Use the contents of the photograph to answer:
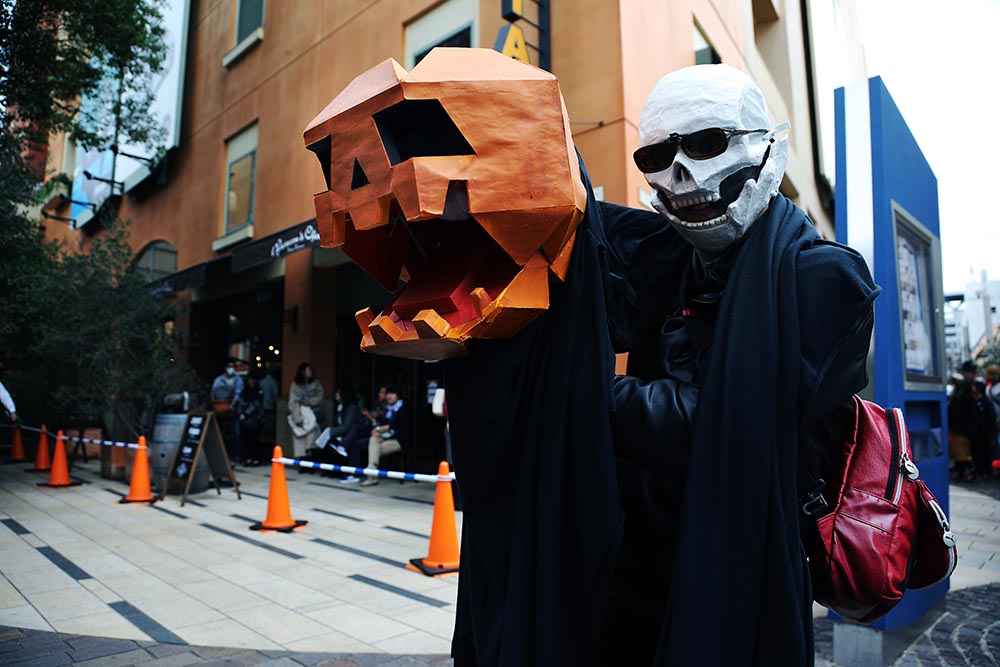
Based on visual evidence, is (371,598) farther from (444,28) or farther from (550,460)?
(444,28)

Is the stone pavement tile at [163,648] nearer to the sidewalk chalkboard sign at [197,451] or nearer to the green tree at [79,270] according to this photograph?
the sidewalk chalkboard sign at [197,451]

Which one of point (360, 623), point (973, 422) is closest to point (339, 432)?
point (360, 623)

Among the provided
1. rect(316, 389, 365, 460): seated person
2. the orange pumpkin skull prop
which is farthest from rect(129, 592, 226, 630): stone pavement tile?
rect(316, 389, 365, 460): seated person

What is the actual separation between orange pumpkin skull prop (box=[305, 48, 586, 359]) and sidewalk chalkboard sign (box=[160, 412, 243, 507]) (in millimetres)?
7955

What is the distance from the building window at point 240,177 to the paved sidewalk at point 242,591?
7139 millimetres

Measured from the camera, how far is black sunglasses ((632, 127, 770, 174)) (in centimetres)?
125

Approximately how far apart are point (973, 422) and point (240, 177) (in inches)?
574

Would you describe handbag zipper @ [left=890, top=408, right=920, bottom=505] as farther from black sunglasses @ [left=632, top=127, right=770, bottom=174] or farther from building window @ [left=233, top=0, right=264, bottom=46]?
building window @ [left=233, top=0, right=264, bottom=46]

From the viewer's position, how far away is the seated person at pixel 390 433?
959 centimetres

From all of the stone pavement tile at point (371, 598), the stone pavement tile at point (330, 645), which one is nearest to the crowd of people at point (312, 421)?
the stone pavement tile at point (371, 598)

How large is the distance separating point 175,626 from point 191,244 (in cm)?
1269

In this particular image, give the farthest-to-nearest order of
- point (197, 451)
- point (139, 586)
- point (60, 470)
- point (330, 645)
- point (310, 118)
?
point (310, 118) → point (60, 470) → point (197, 451) → point (139, 586) → point (330, 645)

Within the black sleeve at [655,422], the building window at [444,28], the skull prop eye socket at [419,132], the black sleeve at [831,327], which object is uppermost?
the building window at [444,28]

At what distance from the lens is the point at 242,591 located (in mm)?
4715
